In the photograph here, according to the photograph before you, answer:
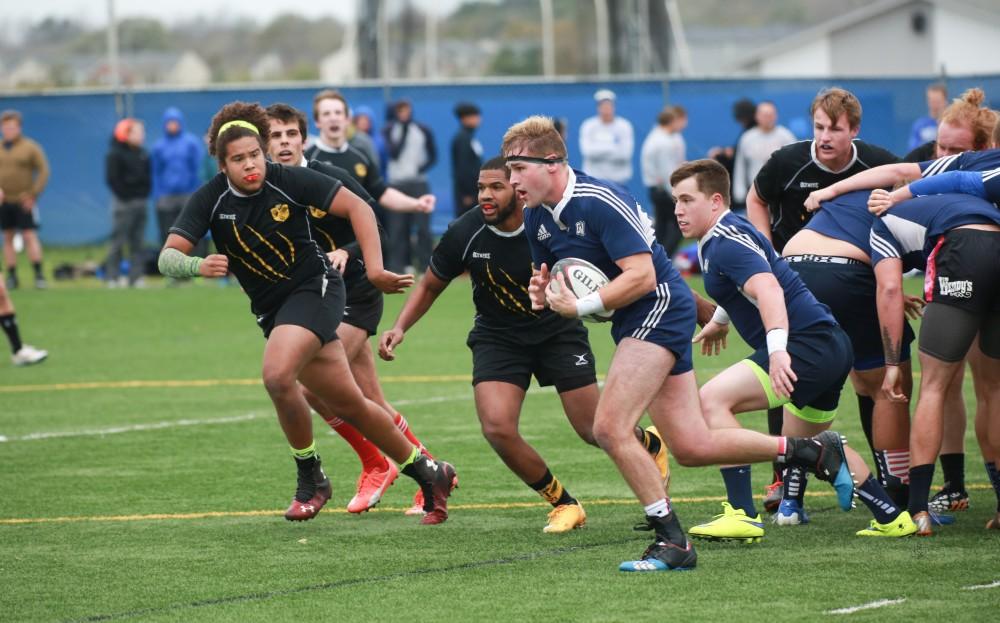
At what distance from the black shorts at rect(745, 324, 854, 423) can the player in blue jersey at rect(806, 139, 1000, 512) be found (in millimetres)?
775

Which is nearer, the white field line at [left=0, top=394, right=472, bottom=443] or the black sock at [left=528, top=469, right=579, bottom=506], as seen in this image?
the black sock at [left=528, top=469, right=579, bottom=506]

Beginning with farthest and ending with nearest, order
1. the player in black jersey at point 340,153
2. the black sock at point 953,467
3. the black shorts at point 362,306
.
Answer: the player in black jersey at point 340,153 → the black shorts at point 362,306 → the black sock at point 953,467

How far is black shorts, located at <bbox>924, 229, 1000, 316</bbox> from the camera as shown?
6777 millimetres

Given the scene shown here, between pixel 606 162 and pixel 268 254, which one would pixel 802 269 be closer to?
pixel 268 254

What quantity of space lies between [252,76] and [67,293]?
21.6 m

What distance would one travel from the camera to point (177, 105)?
2561 centimetres

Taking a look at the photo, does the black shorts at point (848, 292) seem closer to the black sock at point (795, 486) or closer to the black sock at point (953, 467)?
the black sock at point (953, 467)

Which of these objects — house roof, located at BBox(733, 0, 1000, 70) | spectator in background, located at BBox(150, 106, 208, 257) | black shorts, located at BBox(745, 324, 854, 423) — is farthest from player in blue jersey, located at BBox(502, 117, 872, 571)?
house roof, located at BBox(733, 0, 1000, 70)

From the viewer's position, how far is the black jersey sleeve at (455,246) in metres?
7.66

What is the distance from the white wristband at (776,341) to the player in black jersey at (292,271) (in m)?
2.05

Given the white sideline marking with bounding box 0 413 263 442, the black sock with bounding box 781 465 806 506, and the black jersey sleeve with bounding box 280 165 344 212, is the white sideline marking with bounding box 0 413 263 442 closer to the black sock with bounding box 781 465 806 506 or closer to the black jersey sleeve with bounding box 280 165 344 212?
the black jersey sleeve with bounding box 280 165 344 212

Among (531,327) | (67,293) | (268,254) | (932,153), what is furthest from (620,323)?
(67,293)

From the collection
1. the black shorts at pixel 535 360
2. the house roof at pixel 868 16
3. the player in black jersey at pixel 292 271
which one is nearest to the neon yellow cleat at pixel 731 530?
the black shorts at pixel 535 360

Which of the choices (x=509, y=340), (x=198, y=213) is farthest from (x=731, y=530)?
(x=198, y=213)
